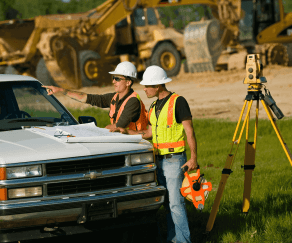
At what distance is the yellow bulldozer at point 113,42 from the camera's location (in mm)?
25031

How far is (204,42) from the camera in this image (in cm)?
2639

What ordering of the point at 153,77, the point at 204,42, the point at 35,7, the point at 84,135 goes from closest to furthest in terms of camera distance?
the point at 84,135, the point at 153,77, the point at 204,42, the point at 35,7

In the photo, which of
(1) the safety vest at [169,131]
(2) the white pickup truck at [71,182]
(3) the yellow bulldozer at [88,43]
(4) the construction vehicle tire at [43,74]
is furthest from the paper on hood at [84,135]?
(4) the construction vehicle tire at [43,74]

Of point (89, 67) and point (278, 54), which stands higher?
point (89, 67)

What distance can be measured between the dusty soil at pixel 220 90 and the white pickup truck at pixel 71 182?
14613 mm

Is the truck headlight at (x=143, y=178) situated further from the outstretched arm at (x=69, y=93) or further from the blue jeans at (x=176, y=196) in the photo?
the outstretched arm at (x=69, y=93)

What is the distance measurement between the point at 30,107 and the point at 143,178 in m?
2.39

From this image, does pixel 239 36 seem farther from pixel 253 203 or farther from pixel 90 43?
pixel 253 203

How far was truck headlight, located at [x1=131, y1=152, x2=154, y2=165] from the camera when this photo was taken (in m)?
5.01

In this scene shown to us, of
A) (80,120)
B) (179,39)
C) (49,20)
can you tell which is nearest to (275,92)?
(179,39)

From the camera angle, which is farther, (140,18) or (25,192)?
(140,18)

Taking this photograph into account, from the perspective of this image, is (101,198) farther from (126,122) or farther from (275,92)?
(275,92)

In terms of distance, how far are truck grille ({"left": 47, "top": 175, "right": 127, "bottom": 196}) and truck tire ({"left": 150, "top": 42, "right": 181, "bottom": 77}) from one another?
72.9 ft

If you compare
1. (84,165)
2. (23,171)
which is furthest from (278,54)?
(23,171)
